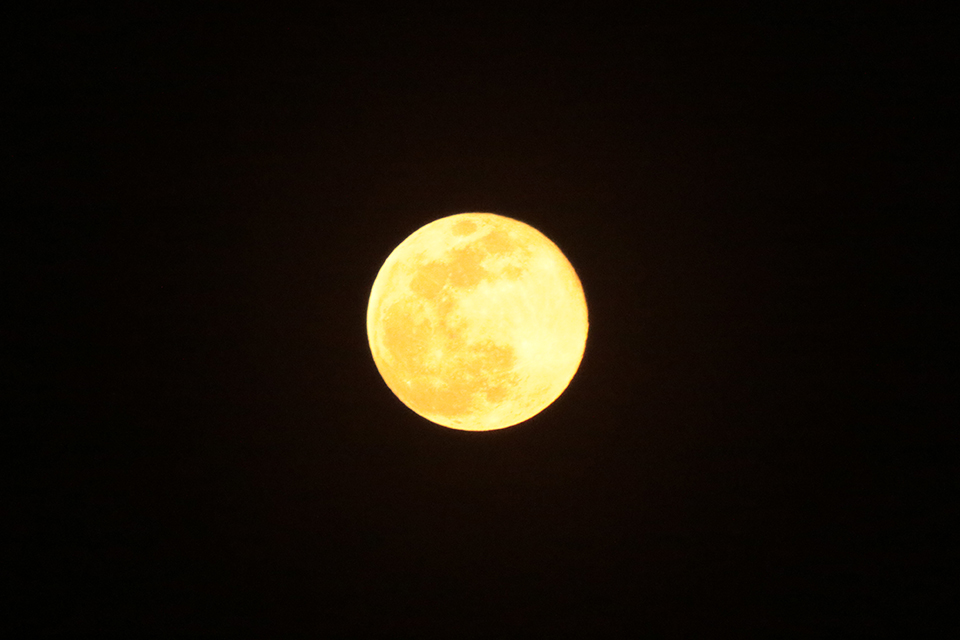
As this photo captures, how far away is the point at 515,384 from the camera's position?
9.13 ft

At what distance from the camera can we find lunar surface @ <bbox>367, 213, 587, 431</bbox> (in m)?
2.68

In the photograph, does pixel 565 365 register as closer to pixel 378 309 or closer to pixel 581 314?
pixel 581 314

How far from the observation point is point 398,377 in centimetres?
291

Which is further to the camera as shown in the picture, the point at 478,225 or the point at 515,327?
the point at 478,225

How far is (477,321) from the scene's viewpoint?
2650mm

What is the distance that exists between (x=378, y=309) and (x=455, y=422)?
2.28 feet

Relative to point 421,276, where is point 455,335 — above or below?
below

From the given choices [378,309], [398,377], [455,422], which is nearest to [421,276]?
[378,309]

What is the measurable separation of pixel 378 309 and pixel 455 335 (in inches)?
20.5

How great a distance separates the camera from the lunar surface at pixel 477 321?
268cm

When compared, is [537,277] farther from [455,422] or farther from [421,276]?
[455,422]

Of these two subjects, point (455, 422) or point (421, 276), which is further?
point (455, 422)

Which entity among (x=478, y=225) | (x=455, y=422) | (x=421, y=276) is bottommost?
(x=455, y=422)

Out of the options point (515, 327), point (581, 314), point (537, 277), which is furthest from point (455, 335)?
point (581, 314)
